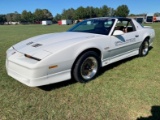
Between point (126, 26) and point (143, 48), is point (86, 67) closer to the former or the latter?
point (126, 26)

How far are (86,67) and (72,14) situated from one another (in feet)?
355

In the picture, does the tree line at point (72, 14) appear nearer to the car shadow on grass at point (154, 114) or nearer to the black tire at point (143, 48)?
the black tire at point (143, 48)

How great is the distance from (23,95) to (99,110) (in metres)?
1.43

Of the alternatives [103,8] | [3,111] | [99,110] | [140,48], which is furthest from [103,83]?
[103,8]

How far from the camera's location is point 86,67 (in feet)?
12.6

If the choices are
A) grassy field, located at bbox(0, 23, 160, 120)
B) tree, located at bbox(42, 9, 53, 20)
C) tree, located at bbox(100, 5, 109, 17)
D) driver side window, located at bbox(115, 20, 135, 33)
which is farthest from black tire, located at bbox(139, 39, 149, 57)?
tree, located at bbox(42, 9, 53, 20)

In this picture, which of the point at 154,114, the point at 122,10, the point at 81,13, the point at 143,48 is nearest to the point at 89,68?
the point at 154,114

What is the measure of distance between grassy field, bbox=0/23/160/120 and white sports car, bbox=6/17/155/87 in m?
0.29

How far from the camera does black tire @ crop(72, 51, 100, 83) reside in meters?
3.55

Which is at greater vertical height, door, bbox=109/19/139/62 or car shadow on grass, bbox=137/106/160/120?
door, bbox=109/19/139/62

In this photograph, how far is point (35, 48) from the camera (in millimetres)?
3432

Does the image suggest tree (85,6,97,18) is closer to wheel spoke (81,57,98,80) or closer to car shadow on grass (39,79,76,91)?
wheel spoke (81,57,98,80)

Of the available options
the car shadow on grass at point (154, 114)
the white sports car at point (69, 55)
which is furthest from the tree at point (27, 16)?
the car shadow on grass at point (154, 114)

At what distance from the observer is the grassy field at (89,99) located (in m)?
2.72
